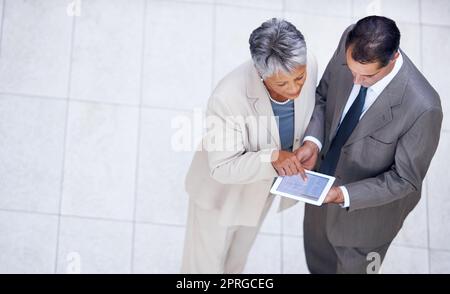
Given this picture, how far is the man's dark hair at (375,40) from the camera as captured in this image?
353 centimetres

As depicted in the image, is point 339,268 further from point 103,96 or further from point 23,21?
point 23,21

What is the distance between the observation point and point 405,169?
12.6 feet

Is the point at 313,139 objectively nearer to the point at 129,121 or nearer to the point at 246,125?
the point at 246,125

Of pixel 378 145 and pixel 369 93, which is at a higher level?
pixel 369 93

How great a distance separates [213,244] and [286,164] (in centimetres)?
78

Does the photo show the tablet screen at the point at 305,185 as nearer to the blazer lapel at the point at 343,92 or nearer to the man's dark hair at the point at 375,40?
the blazer lapel at the point at 343,92

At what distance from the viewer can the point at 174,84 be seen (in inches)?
197

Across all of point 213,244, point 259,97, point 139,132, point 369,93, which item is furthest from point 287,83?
point 139,132

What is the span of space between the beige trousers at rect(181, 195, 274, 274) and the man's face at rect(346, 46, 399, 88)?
0.90m

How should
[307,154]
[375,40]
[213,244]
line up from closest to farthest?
[375,40], [307,154], [213,244]

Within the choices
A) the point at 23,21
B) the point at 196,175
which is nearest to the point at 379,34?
the point at 196,175

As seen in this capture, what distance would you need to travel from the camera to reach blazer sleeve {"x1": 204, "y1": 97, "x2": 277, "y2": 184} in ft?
12.5

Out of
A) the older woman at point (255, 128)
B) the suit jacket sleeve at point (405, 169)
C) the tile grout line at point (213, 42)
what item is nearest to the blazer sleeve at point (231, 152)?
the older woman at point (255, 128)

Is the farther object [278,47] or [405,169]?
[405,169]
